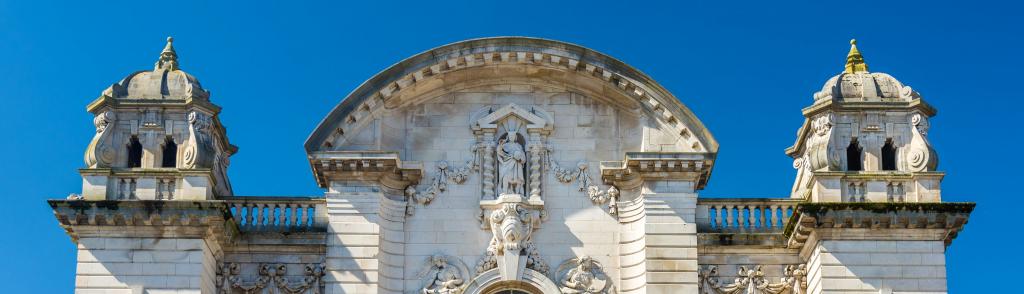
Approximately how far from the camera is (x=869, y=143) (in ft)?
108

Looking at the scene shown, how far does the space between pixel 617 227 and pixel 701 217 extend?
142cm

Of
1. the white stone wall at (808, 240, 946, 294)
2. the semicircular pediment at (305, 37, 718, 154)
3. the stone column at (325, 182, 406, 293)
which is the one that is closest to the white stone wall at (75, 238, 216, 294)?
the stone column at (325, 182, 406, 293)

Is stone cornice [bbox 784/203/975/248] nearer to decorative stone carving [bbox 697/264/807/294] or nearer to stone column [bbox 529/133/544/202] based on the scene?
decorative stone carving [bbox 697/264/807/294]

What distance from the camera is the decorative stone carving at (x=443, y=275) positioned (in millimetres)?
32562

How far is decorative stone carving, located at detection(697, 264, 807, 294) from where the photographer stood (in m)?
32.7

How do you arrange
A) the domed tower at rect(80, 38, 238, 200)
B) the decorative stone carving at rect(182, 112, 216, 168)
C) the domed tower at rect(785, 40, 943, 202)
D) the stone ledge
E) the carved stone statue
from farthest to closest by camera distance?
1. the carved stone statue
2. the decorative stone carving at rect(182, 112, 216, 168)
3. the domed tower at rect(785, 40, 943, 202)
4. the domed tower at rect(80, 38, 238, 200)
5. the stone ledge

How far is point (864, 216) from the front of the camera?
31578 millimetres

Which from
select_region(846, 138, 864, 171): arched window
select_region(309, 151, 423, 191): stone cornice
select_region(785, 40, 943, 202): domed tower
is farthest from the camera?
select_region(846, 138, 864, 171): arched window

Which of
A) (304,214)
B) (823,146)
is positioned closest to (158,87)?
(304,214)

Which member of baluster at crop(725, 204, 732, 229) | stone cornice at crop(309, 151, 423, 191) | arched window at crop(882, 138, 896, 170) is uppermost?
arched window at crop(882, 138, 896, 170)

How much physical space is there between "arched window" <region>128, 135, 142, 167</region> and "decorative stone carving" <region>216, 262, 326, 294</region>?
7.17 ft

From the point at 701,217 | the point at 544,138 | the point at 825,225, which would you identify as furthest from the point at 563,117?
the point at 825,225

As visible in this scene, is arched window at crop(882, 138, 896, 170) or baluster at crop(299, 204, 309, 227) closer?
arched window at crop(882, 138, 896, 170)

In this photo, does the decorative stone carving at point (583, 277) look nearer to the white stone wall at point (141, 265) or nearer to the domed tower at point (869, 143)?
the domed tower at point (869, 143)
